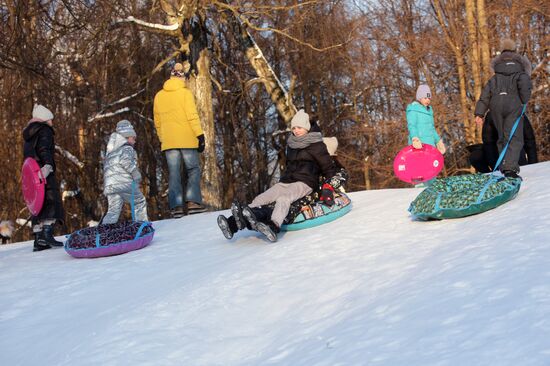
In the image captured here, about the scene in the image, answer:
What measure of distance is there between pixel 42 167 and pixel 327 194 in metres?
3.16

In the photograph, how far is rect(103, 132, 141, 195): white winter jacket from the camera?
22.8 ft

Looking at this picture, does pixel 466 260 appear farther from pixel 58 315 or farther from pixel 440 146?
pixel 440 146

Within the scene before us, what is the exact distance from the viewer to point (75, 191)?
50.1ft

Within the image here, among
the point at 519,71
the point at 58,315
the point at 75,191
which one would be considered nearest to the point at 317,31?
the point at 75,191

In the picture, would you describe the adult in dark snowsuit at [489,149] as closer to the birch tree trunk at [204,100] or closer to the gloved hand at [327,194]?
the gloved hand at [327,194]

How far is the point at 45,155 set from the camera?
6.55 meters

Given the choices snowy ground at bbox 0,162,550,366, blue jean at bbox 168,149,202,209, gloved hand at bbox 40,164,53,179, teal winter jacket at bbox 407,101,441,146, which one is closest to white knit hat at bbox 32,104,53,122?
gloved hand at bbox 40,164,53,179

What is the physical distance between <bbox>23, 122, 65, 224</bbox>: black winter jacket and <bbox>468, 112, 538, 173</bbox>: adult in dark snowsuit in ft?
16.4

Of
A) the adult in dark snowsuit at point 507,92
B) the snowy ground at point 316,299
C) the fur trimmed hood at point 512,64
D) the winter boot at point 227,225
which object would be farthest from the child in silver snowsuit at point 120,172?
the fur trimmed hood at point 512,64

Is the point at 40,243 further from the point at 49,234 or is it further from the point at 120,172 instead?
the point at 120,172

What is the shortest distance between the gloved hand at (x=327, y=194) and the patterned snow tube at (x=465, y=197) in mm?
1047

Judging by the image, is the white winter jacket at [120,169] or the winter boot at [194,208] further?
the winter boot at [194,208]

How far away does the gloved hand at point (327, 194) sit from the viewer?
5.91 metres

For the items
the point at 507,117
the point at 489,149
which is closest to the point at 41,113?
the point at 507,117
